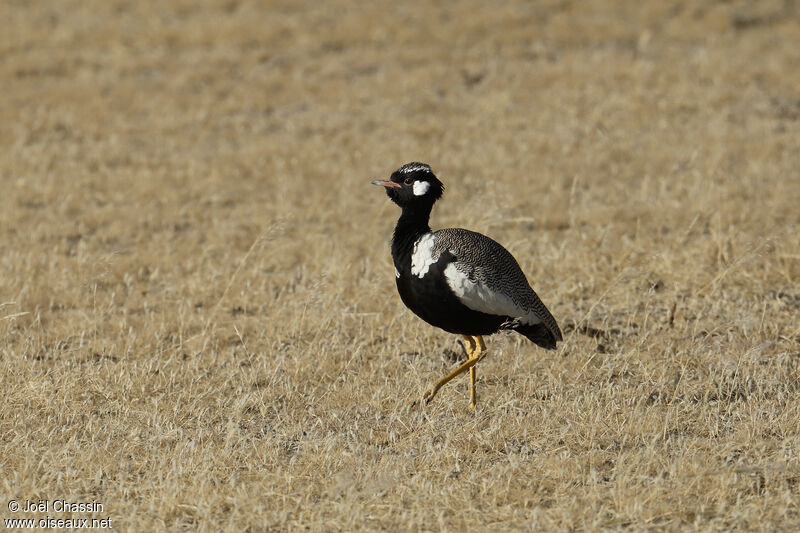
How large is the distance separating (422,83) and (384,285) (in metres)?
7.98

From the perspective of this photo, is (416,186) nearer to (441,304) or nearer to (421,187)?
(421,187)

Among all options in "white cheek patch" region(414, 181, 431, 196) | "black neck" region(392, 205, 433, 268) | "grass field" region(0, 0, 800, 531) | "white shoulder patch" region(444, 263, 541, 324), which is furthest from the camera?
"white cheek patch" region(414, 181, 431, 196)

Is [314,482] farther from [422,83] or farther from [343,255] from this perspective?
[422,83]

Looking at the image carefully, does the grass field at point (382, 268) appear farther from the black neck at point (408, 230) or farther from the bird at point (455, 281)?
the black neck at point (408, 230)

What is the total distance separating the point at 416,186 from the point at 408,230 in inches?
11.0

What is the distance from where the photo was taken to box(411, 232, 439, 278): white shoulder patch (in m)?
6.16

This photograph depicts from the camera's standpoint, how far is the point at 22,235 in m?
10.1

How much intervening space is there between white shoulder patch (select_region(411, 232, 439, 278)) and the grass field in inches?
35.2

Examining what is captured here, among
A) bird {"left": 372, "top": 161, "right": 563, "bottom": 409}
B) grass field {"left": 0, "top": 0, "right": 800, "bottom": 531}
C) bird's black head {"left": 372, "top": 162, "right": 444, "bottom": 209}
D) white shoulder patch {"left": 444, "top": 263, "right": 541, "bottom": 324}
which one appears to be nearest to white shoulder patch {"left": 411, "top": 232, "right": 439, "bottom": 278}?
bird {"left": 372, "top": 161, "right": 563, "bottom": 409}

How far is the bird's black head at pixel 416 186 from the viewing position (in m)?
6.47

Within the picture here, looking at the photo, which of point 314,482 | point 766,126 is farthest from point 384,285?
point 766,126

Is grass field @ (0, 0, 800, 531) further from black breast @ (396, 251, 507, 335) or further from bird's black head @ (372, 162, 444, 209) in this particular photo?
bird's black head @ (372, 162, 444, 209)

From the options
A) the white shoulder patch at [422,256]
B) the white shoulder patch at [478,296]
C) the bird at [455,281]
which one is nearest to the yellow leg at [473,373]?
the bird at [455,281]

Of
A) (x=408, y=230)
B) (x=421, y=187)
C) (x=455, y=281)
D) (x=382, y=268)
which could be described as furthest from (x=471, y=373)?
(x=382, y=268)
